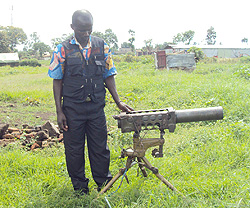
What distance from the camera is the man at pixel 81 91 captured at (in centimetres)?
253

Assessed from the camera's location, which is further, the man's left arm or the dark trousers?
the man's left arm

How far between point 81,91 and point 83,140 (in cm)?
56

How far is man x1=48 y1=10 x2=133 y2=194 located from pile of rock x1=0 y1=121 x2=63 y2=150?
72.7 inches

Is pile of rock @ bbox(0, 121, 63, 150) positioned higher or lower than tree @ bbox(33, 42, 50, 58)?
lower

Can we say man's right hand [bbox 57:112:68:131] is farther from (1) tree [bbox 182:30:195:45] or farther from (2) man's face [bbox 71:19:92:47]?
(1) tree [bbox 182:30:195:45]

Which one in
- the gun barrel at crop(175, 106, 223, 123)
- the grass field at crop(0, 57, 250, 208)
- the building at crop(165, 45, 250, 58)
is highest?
the building at crop(165, 45, 250, 58)

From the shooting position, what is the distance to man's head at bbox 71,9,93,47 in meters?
2.43

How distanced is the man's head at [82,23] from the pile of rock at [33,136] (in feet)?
8.12

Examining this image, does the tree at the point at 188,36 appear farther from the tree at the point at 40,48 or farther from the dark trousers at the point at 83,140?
the dark trousers at the point at 83,140

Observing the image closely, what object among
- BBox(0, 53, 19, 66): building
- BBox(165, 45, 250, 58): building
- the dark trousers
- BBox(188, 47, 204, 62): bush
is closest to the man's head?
the dark trousers

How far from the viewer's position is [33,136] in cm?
466

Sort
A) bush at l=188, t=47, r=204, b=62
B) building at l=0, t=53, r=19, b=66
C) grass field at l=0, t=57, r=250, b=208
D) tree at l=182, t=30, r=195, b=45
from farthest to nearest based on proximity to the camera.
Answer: tree at l=182, t=30, r=195, b=45 < building at l=0, t=53, r=19, b=66 < bush at l=188, t=47, r=204, b=62 < grass field at l=0, t=57, r=250, b=208

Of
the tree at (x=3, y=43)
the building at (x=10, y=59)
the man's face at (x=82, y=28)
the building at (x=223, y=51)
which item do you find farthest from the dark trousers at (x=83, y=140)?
the tree at (x=3, y=43)

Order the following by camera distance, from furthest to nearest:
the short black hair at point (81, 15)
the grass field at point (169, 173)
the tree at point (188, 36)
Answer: the tree at point (188, 36) → the grass field at point (169, 173) → the short black hair at point (81, 15)
